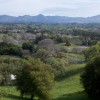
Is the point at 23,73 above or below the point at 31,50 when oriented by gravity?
above

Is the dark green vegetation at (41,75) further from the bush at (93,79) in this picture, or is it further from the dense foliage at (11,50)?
the bush at (93,79)

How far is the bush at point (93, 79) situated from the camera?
45.0 metres

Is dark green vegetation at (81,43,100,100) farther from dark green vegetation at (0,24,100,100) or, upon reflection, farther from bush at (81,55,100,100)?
dark green vegetation at (0,24,100,100)

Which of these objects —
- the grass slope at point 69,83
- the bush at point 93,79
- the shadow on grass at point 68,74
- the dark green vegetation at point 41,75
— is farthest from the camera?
the shadow on grass at point 68,74

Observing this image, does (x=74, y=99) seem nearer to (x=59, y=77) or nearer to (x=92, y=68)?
(x=92, y=68)

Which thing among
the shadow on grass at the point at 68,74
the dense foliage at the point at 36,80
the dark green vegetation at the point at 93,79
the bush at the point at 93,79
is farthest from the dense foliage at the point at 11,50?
the bush at the point at 93,79

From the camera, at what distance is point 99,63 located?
46.1 metres

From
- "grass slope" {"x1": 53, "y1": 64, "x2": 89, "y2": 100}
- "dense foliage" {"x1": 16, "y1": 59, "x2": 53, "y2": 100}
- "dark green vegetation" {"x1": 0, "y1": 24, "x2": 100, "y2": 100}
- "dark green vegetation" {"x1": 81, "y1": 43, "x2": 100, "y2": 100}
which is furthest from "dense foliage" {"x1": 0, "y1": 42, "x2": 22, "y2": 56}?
"dark green vegetation" {"x1": 81, "y1": 43, "x2": 100, "y2": 100}

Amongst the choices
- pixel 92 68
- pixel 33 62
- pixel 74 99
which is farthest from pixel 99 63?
pixel 33 62

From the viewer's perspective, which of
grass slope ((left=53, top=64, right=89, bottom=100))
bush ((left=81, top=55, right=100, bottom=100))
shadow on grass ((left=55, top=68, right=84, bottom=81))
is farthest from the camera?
shadow on grass ((left=55, top=68, right=84, bottom=81))

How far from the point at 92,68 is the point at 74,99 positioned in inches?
235

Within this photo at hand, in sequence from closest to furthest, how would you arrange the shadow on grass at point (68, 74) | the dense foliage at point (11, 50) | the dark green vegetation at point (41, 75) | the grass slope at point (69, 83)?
the dark green vegetation at point (41, 75) < the grass slope at point (69, 83) < the shadow on grass at point (68, 74) < the dense foliage at point (11, 50)

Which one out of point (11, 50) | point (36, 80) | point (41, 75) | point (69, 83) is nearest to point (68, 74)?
point (69, 83)

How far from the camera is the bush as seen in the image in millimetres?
45031
